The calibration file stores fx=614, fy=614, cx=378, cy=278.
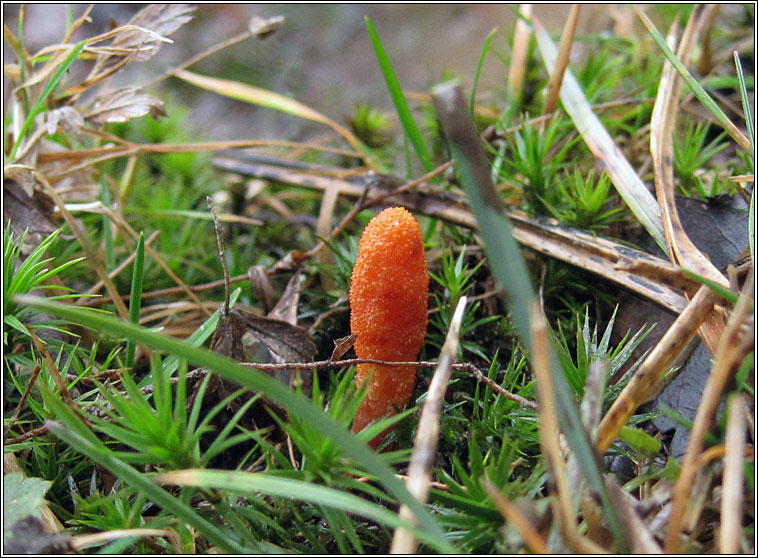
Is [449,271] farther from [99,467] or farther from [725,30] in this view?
[725,30]

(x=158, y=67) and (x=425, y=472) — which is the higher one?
(x=158, y=67)

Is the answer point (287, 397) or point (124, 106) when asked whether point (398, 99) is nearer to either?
point (124, 106)

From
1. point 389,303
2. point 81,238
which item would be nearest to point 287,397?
point 389,303

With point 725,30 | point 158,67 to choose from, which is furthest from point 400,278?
point 158,67

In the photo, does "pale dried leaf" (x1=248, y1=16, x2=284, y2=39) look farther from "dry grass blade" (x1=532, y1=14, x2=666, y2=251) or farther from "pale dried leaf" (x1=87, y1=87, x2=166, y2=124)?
"dry grass blade" (x1=532, y1=14, x2=666, y2=251)

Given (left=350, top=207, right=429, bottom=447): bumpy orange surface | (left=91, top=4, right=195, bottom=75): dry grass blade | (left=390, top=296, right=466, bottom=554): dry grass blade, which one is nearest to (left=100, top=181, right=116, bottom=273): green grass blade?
(left=91, top=4, right=195, bottom=75): dry grass blade

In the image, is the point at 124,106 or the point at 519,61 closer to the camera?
the point at 124,106

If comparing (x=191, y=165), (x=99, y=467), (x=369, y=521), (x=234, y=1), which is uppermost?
(x=234, y=1)
